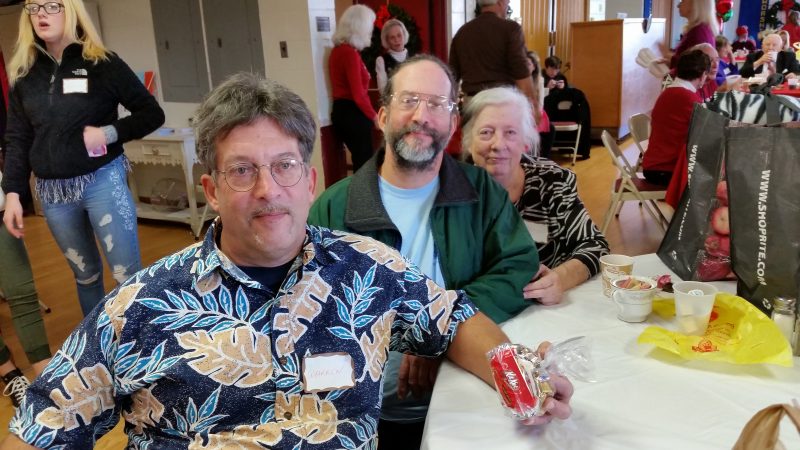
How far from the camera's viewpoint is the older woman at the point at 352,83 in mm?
4582

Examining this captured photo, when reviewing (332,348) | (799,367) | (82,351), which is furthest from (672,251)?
(82,351)

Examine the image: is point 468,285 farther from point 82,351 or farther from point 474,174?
point 82,351

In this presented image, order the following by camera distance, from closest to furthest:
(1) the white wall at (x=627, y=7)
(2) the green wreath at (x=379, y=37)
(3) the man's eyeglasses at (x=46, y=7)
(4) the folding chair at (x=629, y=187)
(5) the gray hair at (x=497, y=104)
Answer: (5) the gray hair at (x=497, y=104) < (3) the man's eyeglasses at (x=46, y=7) < (4) the folding chair at (x=629, y=187) < (2) the green wreath at (x=379, y=37) < (1) the white wall at (x=627, y=7)

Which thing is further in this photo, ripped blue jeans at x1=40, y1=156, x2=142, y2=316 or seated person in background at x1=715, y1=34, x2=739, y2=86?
seated person in background at x1=715, y1=34, x2=739, y2=86

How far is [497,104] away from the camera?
2021mm

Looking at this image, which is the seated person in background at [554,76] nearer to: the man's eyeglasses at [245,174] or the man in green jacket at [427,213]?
the man in green jacket at [427,213]

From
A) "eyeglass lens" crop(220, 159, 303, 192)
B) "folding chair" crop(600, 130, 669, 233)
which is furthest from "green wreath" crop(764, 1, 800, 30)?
"eyeglass lens" crop(220, 159, 303, 192)

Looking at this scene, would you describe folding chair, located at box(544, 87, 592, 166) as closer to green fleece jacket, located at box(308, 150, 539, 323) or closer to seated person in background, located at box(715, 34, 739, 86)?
seated person in background, located at box(715, 34, 739, 86)

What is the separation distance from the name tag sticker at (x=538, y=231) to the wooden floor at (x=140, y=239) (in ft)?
5.59

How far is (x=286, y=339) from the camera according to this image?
108cm

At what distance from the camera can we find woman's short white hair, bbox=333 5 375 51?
454cm

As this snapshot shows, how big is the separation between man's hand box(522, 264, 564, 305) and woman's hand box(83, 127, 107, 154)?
70.2 inches

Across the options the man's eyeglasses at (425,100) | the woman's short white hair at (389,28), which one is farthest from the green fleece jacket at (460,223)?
the woman's short white hair at (389,28)

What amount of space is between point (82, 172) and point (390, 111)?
140cm
